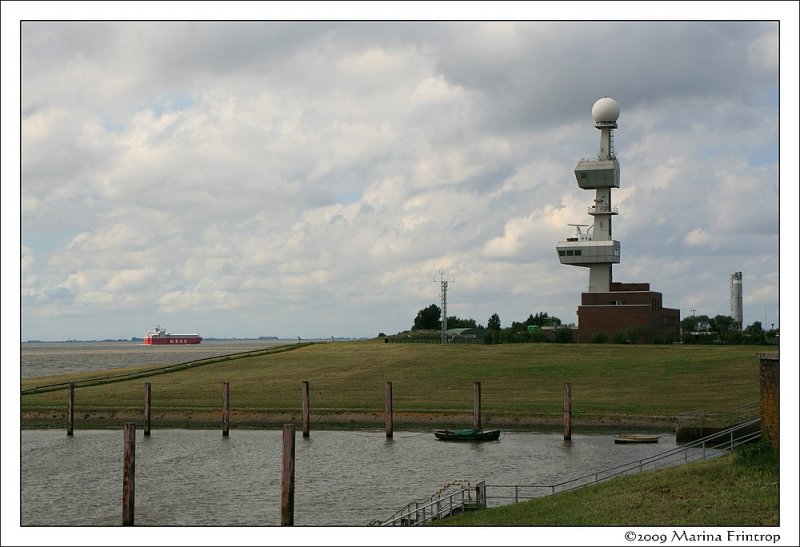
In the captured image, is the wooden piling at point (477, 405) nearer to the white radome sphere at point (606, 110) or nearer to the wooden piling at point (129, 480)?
the wooden piling at point (129, 480)

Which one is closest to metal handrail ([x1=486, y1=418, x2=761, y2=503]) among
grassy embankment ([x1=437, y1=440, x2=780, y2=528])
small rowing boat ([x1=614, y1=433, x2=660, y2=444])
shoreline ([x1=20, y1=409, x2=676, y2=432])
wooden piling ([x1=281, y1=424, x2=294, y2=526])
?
grassy embankment ([x1=437, y1=440, x2=780, y2=528])

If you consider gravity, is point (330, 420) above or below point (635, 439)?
below

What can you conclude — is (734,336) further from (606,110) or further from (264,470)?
(264,470)

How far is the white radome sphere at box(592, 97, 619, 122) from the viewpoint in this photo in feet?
433

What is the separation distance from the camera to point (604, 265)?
5320 inches

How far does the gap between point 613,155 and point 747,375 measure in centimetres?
5912

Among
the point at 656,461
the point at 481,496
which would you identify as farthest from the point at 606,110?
the point at 481,496

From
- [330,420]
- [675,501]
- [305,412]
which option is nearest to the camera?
[675,501]

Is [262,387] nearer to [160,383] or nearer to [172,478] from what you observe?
[160,383]

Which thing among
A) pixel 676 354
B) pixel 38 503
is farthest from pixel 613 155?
pixel 38 503

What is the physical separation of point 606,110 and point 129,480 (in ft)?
359

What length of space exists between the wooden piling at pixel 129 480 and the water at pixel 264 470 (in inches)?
42.1

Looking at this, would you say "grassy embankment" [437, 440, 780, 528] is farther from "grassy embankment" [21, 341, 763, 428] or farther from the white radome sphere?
the white radome sphere

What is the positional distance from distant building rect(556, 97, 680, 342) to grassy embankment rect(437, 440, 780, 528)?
9808 cm
